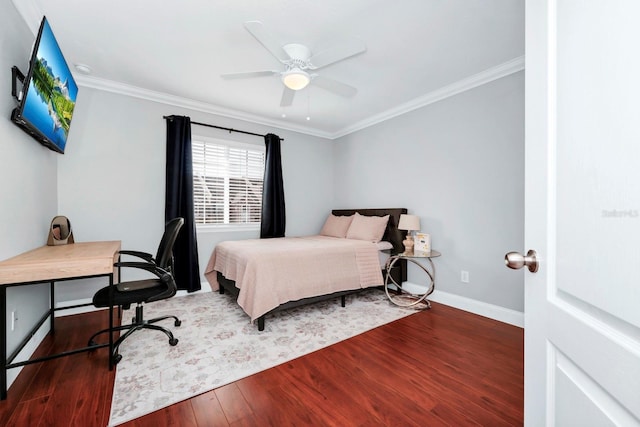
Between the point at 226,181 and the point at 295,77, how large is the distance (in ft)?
7.49

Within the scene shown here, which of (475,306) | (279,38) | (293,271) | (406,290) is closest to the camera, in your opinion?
(279,38)

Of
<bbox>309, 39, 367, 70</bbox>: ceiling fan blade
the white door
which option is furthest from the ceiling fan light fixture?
the white door

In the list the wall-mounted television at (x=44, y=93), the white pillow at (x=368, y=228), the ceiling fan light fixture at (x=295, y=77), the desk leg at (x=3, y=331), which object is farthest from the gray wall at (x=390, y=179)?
the ceiling fan light fixture at (x=295, y=77)

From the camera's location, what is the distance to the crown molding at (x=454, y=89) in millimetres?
2756

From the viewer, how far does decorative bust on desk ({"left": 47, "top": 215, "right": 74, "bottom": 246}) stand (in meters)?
2.57

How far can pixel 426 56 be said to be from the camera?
268 cm

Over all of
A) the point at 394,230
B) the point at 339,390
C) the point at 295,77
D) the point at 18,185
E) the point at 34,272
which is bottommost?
the point at 339,390

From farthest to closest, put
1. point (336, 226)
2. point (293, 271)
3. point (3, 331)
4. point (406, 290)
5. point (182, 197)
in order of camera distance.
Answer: point (336, 226) < point (406, 290) < point (182, 197) < point (293, 271) < point (3, 331)

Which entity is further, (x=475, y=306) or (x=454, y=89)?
(x=454, y=89)

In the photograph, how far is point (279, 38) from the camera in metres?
2.08

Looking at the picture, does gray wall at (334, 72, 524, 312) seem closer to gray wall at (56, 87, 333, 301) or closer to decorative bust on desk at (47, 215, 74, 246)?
gray wall at (56, 87, 333, 301)

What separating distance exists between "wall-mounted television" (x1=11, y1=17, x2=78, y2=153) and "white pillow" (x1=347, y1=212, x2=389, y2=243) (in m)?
3.33

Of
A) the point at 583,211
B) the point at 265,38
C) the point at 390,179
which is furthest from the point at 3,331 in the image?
the point at 390,179

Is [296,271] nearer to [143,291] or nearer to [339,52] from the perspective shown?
[143,291]
